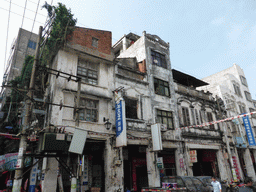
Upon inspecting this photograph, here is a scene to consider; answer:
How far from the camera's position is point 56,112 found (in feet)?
38.1

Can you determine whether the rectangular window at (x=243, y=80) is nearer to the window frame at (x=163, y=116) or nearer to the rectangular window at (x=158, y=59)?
the rectangular window at (x=158, y=59)

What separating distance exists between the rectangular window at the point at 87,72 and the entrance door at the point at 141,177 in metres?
8.20

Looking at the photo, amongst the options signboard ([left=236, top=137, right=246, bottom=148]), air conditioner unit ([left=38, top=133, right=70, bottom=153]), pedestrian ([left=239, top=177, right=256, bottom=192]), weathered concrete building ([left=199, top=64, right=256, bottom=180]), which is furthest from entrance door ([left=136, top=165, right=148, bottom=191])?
signboard ([left=236, top=137, right=246, bottom=148])

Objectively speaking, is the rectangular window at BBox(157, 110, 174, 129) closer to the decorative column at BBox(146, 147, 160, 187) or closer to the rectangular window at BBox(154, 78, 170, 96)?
the rectangular window at BBox(154, 78, 170, 96)

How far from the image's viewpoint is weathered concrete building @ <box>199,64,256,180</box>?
78.8 ft

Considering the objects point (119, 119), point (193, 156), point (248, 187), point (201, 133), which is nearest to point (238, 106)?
point (201, 133)

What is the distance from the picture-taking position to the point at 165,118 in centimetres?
1744

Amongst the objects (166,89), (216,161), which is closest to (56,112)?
(166,89)

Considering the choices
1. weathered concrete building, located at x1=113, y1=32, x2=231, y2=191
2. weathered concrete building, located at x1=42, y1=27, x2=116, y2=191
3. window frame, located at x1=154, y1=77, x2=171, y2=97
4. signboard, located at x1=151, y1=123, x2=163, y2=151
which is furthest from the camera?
window frame, located at x1=154, y1=77, x2=171, y2=97

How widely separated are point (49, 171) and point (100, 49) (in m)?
9.66

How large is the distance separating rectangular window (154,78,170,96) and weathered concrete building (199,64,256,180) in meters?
11.1

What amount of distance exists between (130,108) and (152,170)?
5.12m

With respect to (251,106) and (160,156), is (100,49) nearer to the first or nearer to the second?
(160,156)

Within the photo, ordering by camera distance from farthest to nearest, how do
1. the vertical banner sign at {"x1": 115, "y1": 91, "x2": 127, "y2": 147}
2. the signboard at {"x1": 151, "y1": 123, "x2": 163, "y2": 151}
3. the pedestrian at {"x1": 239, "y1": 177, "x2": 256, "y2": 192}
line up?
the signboard at {"x1": 151, "y1": 123, "x2": 163, "y2": 151} → the vertical banner sign at {"x1": 115, "y1": 91, "x2": 127, "y2": 147} → the pedestrian at {"x1": 239, "y1": 177, "x2": 256, "y2": 192}
